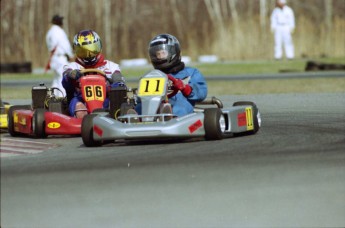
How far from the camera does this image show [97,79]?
1138 cm

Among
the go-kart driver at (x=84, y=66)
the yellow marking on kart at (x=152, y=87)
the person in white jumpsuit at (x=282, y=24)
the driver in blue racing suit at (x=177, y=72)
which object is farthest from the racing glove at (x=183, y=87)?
the person in white jumpsuit at (x=282, y=24)

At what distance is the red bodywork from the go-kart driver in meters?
0.13

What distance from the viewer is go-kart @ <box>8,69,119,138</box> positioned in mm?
10953

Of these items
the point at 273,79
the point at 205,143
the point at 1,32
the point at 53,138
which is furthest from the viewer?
the point at 1,32

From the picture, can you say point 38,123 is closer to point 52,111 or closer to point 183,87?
point 52,111

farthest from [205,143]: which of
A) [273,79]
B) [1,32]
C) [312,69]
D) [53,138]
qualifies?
[1,32]

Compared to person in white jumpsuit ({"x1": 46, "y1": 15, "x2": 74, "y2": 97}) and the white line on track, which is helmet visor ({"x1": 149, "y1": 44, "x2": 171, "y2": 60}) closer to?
the white line on track

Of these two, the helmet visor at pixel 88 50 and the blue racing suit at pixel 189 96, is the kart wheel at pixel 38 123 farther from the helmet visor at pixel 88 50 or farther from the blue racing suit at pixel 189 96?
the blue racing suit at pixel 189 96

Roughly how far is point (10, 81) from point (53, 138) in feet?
47.5

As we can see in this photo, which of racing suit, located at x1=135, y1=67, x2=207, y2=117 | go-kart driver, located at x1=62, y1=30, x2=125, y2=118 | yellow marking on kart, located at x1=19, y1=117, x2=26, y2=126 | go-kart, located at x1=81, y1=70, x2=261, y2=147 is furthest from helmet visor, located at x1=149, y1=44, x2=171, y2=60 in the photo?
yellow marking on kart, located at x1=19, y1=117, x2=26, y2=126

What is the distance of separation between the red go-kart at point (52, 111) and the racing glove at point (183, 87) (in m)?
1.18

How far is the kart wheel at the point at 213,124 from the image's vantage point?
9.82 metres

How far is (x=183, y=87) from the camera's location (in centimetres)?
1047

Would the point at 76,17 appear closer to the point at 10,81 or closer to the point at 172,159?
the point at 10,81
